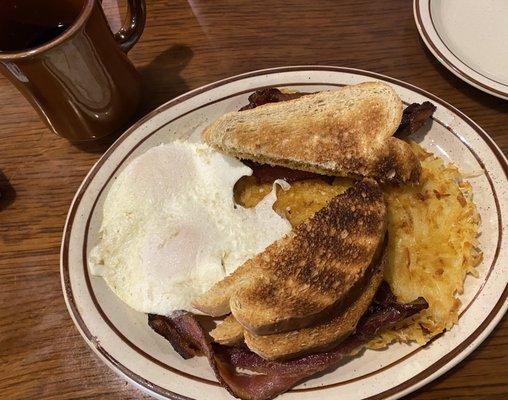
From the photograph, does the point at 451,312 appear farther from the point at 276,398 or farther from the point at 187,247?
the point at 187,247

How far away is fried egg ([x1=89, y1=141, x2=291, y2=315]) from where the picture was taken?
184cm

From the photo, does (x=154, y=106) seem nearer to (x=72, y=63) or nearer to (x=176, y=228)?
(x=72, y=63)

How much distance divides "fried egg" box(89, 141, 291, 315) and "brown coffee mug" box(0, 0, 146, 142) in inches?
14.5

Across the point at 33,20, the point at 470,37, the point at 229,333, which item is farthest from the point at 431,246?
the point at 33,20

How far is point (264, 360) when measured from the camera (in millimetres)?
1733

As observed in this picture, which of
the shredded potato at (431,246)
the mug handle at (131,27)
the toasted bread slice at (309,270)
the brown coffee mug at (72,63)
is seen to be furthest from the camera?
the mug handle at (131,27)

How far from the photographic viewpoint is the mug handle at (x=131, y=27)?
2305 mm

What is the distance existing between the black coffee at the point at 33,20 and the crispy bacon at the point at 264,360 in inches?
52.3

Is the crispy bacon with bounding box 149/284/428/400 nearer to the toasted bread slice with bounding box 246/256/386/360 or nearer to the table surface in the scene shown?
the toasted bread slice with bounding box 246/256/386/360

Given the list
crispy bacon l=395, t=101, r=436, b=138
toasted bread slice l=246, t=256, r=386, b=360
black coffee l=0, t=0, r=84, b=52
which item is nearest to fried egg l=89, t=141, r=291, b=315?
toasted bread slice l=246, t=256, r=386, b=360

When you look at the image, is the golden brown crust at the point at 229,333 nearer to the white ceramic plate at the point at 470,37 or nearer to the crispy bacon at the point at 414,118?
the crispy bacon at the point at 414,118

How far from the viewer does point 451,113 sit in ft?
6.88

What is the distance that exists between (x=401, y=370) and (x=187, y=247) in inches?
34.8

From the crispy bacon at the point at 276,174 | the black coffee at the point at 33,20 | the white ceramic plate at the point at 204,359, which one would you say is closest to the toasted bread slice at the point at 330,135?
the crispy bacon at the point at 276,174
